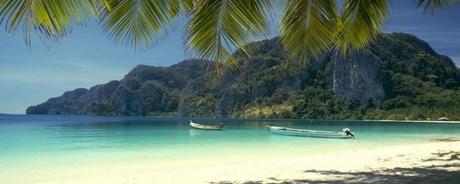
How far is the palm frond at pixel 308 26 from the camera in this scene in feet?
14.9

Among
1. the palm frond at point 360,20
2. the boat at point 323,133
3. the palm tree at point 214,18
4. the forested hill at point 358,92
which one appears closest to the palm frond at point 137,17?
the palm tree at point 214,18

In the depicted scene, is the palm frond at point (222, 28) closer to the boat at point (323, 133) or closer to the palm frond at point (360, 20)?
the palm frond at point (360, 20)

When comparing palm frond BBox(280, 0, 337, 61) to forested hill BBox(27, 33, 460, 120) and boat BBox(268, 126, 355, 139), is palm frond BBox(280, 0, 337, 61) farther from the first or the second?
forested hill BBox(27, 33, 460, 120)

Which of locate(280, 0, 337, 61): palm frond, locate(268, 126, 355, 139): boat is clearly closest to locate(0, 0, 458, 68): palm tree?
locate(280, 0, 337, 61): palm frond

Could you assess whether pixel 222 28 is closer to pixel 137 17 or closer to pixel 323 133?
pixel 137 17

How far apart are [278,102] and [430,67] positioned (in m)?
28.9

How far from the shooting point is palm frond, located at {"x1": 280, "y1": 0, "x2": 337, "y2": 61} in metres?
4.55

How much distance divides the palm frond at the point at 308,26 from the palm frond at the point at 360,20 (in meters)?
0.75

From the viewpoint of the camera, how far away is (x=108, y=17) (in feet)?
12.8

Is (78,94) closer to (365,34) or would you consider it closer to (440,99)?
(440,99)

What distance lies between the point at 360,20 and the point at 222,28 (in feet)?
6.80

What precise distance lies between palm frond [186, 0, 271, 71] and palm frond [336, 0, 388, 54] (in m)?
1.71

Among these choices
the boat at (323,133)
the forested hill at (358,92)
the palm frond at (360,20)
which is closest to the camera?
the palm frond at (360,20)

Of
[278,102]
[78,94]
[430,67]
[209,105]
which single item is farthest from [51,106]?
[430,67]
